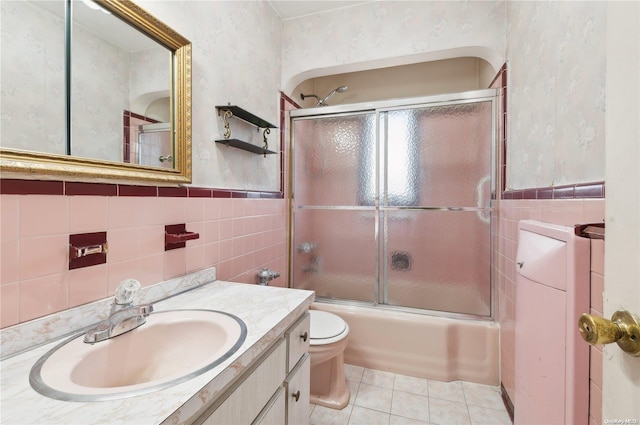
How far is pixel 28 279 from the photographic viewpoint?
0.67 metres

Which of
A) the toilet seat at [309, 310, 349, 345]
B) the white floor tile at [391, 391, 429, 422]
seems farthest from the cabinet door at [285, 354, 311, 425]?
the white floor tile at [391, 391, 429, 422]

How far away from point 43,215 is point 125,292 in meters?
0.28

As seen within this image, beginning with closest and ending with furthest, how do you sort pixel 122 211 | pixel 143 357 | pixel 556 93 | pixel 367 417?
pixel 143 357 < pixel 122 211 < pixel 556 93 < pixel 367 417

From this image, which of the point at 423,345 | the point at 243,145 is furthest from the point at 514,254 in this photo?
the point at 243,145

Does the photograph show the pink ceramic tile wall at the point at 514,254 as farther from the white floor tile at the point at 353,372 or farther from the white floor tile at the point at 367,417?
the white floor tile at the point at 353,372

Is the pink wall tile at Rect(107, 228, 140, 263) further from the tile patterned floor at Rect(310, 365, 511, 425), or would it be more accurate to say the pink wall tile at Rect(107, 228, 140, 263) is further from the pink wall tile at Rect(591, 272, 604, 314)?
the pink wall tile at Rect(591, 272, 604, 314)

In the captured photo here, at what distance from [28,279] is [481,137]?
7.10 ft

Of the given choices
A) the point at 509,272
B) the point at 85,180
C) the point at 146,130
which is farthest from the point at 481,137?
the point at 85,180

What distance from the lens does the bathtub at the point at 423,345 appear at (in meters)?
1.65

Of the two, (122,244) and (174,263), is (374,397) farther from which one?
(122,244)

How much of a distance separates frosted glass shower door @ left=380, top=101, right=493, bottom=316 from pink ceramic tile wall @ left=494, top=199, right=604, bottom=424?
0.15 meters

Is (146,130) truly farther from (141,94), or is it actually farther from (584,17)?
(584,17)

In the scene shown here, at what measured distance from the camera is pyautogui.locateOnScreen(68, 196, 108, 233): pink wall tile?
0.76 metres

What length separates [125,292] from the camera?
0.77 meters
